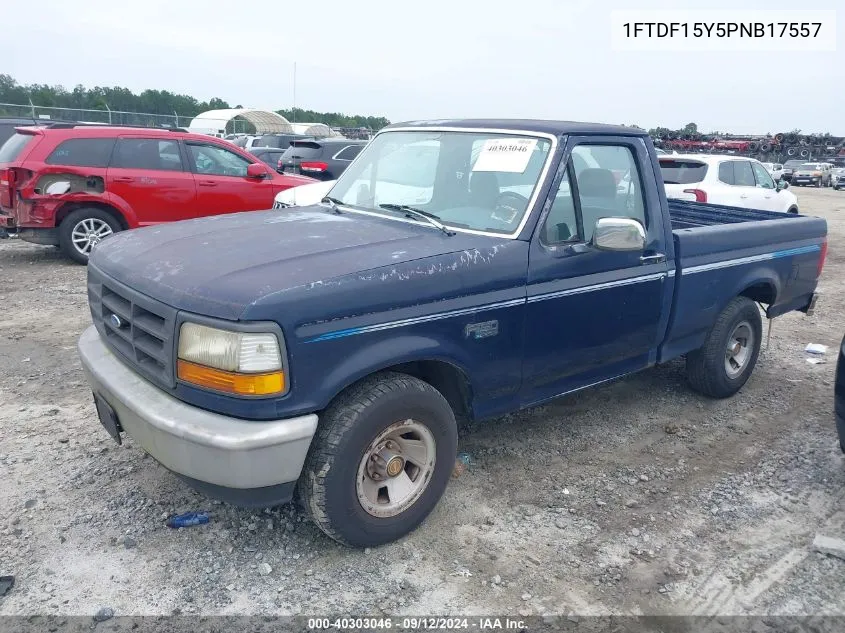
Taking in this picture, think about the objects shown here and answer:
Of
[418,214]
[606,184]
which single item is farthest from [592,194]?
[418,214]

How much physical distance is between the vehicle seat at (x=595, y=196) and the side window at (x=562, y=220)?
0.29 feet

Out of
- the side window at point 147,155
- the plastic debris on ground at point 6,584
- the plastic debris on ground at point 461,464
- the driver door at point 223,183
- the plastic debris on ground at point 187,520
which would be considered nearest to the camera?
the plastic debris on ground at point 6,584

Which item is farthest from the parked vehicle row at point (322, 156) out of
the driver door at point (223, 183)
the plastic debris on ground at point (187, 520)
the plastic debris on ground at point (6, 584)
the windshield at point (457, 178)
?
the plastic debris on ground at point (6, 584)

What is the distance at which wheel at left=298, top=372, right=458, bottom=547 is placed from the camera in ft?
9.36

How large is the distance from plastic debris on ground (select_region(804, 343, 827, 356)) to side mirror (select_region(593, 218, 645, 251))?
389cm

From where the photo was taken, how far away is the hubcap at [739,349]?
16.7ft

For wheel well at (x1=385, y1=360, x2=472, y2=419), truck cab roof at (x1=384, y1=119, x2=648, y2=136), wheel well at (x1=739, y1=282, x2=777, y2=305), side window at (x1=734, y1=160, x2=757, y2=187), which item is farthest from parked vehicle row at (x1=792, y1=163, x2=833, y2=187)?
wheel well at (x1=385, y1=360, x2=472, y2=419)

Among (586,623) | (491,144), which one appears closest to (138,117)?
(491,144)

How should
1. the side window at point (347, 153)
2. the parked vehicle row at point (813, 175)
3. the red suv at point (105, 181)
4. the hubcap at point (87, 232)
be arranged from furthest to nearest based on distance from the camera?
the parked vehicle row at point (813, 175)
the side window at point (347, 153)
the hubcap at point (87, 232)
the red suv at point (105, 181)

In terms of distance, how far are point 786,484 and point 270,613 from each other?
303 centimetres

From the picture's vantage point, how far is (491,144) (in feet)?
12.7

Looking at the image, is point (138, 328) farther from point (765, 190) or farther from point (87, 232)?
point (765, 190)

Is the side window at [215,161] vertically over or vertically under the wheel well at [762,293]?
over

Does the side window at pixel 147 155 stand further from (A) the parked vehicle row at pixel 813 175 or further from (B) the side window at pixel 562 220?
(A) the parked vehicle row at pixel 813 175
